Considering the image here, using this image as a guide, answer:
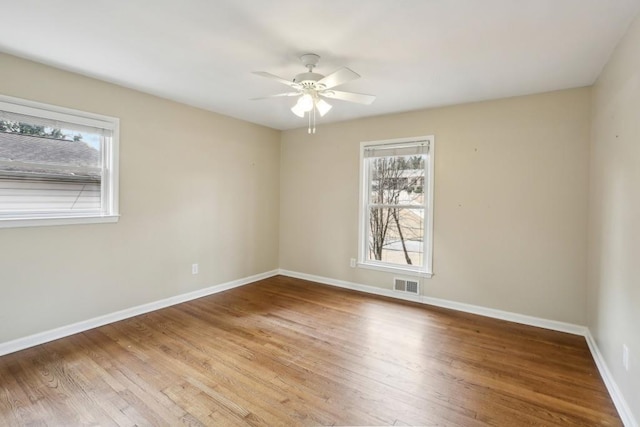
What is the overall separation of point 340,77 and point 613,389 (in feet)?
9.47

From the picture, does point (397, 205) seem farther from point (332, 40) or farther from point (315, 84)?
point (332, 40)

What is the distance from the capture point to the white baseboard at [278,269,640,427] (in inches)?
77.4

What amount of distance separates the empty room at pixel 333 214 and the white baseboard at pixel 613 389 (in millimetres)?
20

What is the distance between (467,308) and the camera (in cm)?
365

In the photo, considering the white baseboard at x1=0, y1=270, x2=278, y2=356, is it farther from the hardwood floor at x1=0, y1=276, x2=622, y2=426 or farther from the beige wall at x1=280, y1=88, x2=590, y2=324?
the beige wall at x1=280, y1=88, x2=590, y2=324

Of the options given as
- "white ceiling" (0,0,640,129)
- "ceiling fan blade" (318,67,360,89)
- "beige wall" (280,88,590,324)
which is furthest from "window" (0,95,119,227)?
"beige wall" (280,88,590,324)

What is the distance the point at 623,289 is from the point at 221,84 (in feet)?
11.9

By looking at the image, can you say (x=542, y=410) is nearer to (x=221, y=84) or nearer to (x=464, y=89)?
(x=464, y=89)

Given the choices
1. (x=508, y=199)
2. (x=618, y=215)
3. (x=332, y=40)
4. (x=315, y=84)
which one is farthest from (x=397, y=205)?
(x=332, y=40)

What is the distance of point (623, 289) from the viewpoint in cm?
202

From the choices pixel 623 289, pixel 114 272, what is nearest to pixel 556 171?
pixel 623 289

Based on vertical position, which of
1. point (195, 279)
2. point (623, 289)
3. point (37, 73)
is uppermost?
point (37, 73)

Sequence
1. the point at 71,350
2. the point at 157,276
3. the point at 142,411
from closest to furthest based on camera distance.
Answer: the point at 142,411
the point at 71,350
the point at 157,276

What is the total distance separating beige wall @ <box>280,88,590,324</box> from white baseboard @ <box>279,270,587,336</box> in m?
0.06
